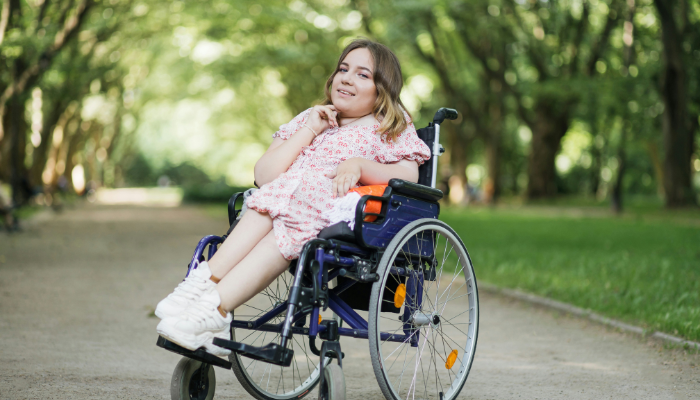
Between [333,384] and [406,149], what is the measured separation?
1145 mm

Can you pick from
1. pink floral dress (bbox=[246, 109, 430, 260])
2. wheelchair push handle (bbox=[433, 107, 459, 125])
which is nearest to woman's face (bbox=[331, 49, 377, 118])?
pink floral dress (bbox=[246, 109, 430, 260])

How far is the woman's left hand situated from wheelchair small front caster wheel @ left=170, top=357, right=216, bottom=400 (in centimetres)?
92

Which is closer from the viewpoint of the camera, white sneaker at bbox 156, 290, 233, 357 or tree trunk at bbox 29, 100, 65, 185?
white sneaker at bbox 156, 290, 233, 357

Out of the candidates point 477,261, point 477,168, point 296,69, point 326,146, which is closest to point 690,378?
point 326,146

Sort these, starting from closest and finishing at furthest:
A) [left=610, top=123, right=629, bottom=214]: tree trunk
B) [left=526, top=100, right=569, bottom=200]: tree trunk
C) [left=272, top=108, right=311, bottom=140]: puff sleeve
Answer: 1. [left=272, top=108, right=311, bottom=140]: puff sleeve
2. [left=610, top=123, right=629, bottom=214]: tree trunk
3. [left=526, top=100, right=569, bottom=200]: tree trunk

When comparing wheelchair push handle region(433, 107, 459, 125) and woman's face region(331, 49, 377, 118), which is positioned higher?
woman's face region(331, 49, 377, 118)

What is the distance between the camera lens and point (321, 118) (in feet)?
11.4

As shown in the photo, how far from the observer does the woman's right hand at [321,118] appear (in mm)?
3422

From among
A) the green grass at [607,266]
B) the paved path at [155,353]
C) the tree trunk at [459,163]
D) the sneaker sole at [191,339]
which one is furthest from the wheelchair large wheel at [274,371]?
the tree trunk at [459,163]

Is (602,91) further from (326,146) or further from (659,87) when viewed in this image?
(326,146)

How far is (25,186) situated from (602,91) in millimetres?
15684

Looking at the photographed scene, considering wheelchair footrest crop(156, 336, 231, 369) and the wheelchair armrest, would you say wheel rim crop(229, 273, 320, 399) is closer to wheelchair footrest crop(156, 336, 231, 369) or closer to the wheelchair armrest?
wheelchair footrest crop(156, 336, 231, 369)

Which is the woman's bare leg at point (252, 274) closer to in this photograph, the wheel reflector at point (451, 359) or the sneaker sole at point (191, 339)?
the sneaker sole at point (191, 339)

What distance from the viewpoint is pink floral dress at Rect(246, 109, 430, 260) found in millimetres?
3123
